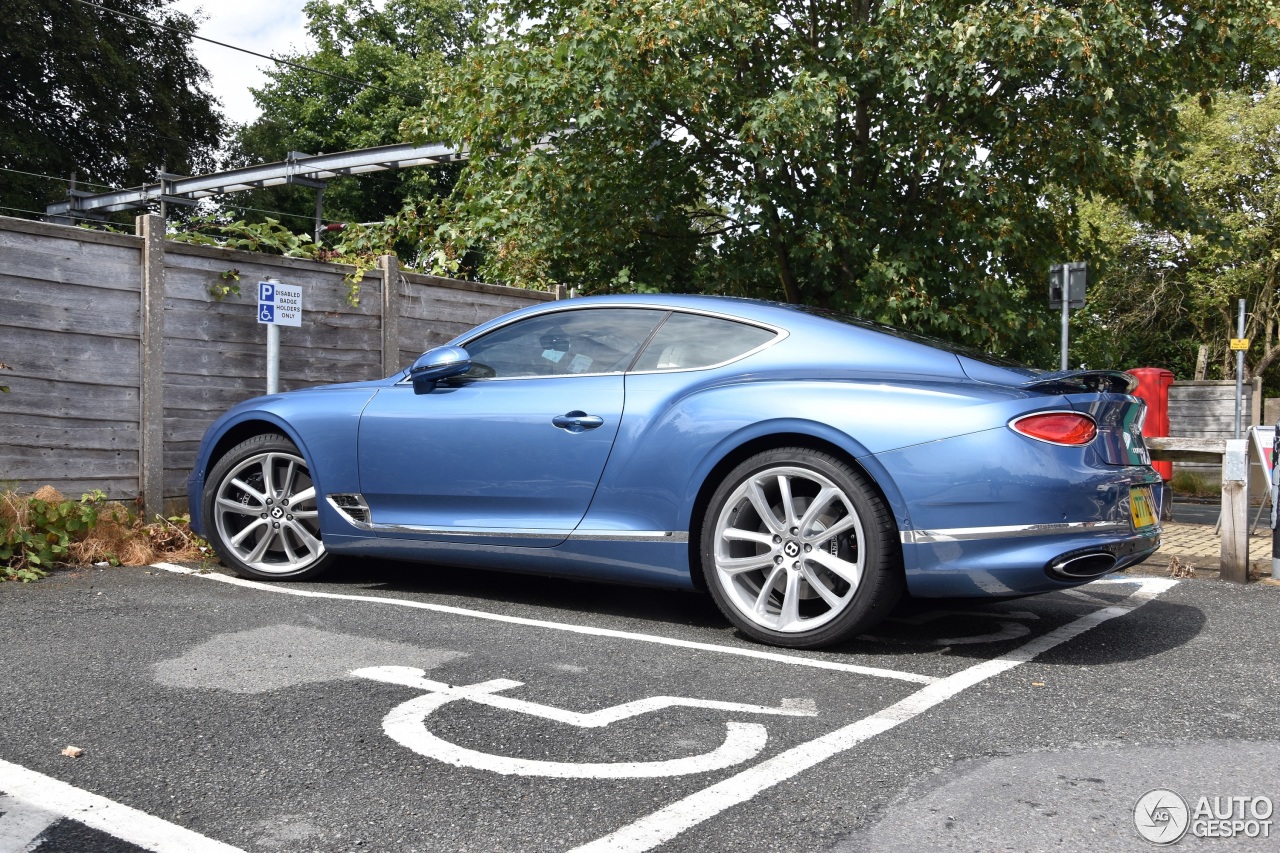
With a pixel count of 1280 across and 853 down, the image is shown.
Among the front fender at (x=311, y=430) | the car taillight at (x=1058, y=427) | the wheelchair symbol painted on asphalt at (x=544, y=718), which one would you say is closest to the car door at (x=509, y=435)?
the front fender at (x=311, y=430)

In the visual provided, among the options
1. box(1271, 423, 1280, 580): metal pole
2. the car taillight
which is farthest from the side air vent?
box(1271, 423, 1280, 580): metal pole

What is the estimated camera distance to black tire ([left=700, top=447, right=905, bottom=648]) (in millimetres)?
4062

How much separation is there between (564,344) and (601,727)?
88.0 inches

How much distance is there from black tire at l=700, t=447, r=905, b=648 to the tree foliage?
24421 mm

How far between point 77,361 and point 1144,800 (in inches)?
240

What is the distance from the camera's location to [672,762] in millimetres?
2893

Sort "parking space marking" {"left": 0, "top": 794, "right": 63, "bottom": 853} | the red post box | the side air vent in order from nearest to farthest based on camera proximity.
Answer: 1. "parking space marking" {"left": 0, "top": 794, "right": 63, "bottom": 853}
2. the side air vent
3. the red post box

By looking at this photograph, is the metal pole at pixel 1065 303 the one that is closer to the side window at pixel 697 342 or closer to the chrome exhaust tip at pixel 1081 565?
the side window at pixel 697 342

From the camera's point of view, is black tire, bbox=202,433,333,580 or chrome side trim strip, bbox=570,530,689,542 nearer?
chrome side trim strip, bbox=570,530,689,542

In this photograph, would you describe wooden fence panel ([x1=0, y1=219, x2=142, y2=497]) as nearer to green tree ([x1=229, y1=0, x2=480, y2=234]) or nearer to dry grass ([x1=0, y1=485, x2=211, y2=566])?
dry grass ([x1=0, y1=485, x2=211, y2=566])

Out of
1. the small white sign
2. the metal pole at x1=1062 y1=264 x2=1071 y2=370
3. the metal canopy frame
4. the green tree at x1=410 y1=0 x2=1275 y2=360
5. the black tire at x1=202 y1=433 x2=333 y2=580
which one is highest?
the metal canopy frame

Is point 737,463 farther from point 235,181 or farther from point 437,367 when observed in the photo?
point 235,181

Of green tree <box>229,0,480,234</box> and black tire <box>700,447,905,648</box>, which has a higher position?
green tree <box>229,0,480,234</box>

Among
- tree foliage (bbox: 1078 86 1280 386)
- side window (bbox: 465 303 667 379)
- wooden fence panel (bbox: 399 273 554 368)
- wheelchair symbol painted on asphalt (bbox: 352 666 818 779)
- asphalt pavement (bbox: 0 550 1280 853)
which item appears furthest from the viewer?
tree foliage (bbox: 1078 86 1280 386)
